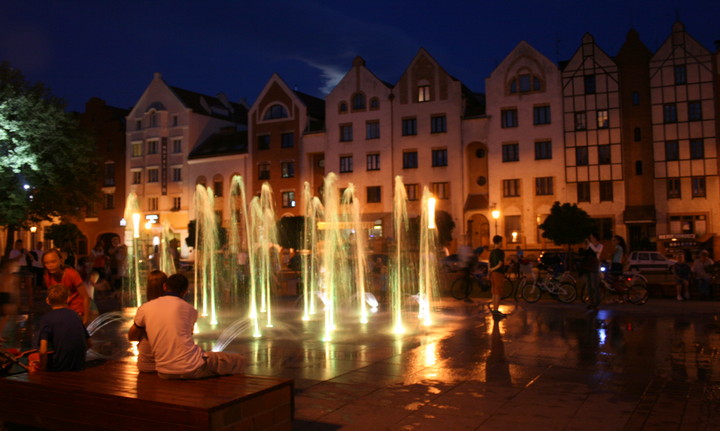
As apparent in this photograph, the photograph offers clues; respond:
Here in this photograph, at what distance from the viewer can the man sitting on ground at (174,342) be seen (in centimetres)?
607

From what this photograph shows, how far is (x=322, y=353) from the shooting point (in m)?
11.1

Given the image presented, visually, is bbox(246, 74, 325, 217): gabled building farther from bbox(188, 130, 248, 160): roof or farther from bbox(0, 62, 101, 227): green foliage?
bbox(0, 62, 101, 227): green foliage

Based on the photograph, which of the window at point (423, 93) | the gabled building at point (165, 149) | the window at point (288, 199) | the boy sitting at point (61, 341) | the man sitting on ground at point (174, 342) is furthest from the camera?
the gabled building at point (165, 149)

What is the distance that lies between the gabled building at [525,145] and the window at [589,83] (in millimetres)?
1934

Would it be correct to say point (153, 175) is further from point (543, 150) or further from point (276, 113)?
point (543, 150)

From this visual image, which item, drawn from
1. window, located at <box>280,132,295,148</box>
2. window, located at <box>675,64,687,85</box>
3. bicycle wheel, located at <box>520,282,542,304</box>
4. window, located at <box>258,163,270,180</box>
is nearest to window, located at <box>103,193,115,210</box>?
window, located at <box>258,163,270,180</box>

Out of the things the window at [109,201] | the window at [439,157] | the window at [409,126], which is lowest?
the window at [109,201]

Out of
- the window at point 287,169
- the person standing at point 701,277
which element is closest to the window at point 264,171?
the window at point 287,169

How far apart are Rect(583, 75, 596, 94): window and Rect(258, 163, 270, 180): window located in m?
27.4

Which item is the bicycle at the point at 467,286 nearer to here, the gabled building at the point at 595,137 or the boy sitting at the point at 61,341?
the boy sitting at the point at 61,341

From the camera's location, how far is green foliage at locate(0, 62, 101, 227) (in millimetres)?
34281

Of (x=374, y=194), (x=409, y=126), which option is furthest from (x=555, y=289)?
(x=374, y=194)

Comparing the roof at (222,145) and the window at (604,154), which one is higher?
the roof at (222,145)

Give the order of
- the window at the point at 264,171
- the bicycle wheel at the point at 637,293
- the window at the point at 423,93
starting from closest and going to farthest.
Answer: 1. the bicycle wheel at the point at 637,293
2. the window at the point at 423,93
3. the window at the point at 264,171
